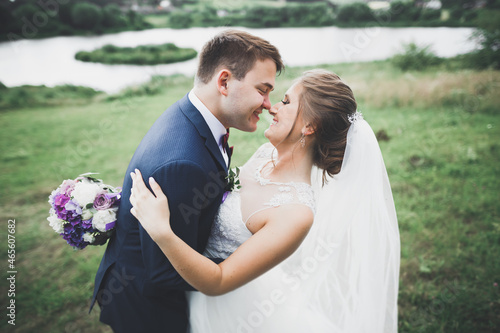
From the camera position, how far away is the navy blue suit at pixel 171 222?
150 centimetres

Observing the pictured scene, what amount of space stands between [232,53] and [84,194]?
55.9 inches

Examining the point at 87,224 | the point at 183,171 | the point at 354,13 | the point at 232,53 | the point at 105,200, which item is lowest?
the point at 87,224

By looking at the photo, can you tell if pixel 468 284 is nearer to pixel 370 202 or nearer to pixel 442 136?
pixel 370 202

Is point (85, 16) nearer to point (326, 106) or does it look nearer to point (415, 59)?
point (326, 106)

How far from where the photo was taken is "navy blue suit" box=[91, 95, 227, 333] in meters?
1.50

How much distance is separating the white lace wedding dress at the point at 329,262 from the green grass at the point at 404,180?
1416 mm

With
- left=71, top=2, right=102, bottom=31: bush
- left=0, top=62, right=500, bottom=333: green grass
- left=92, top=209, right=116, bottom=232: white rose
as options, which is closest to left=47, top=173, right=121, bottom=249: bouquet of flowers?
left=92, top=209, right=116, bottom=232: white rose

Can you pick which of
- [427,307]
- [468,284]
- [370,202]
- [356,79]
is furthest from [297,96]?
[356,79]

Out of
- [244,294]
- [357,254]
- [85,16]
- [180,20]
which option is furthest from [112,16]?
[357,254]

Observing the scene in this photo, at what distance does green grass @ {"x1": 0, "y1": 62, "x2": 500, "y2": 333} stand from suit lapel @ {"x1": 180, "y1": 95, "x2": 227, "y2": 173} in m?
2.65

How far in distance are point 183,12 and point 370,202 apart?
1626 centimetres

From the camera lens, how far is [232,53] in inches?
79.5

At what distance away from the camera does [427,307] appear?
123 inches

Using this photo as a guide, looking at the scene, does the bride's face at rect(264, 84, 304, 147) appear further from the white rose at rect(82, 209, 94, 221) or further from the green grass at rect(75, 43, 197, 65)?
the green grass at rect(75, 43, 197, 65)
